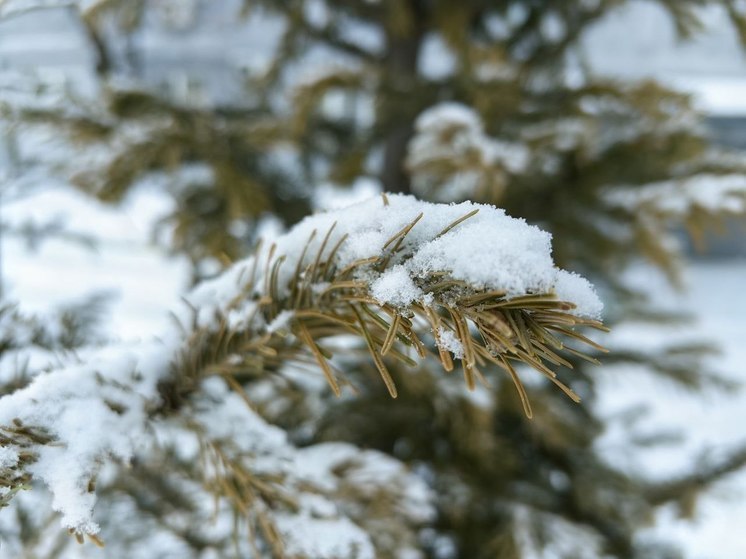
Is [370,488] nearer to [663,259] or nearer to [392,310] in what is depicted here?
[392,310]

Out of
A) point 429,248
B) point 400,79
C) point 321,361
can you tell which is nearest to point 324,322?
point 321,361

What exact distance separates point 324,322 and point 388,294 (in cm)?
17

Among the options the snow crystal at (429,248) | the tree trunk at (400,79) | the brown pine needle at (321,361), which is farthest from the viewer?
the tree trunk at (400,79)

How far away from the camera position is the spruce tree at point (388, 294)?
44 cm

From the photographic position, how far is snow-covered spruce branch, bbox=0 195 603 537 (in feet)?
1.08

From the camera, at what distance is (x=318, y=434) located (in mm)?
1388

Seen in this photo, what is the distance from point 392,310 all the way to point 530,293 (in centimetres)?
9

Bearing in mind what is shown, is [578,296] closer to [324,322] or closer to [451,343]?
[451,343]

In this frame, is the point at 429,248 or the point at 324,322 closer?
the point at 429,248

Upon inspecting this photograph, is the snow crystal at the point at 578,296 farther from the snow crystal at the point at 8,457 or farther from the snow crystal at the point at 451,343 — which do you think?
the snow crystal at the point at 8,457

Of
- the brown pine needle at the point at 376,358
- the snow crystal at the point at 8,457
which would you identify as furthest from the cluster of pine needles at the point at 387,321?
the snow crystal at the point at 8,457

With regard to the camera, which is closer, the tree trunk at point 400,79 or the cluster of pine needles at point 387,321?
the cluster of pine needles at point 387,321

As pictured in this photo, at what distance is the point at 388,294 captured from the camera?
0.36 meters

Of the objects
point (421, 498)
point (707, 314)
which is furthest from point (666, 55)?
point (421, 498)
